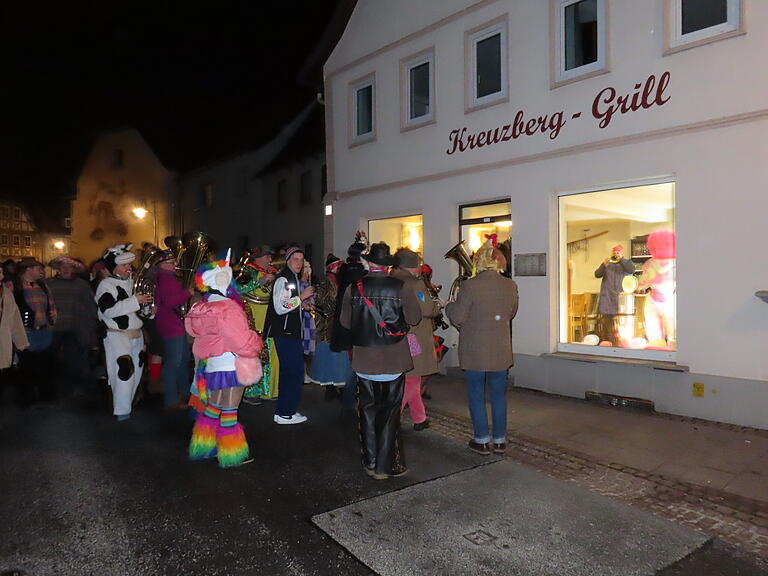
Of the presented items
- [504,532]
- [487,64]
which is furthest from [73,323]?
[487,64]

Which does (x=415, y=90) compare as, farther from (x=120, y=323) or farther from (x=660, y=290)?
(x=120, y=323)

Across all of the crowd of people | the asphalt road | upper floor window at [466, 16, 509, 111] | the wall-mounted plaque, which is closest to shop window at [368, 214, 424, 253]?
the wall-mounted plaque

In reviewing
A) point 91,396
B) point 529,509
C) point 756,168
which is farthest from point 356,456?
point 756,168

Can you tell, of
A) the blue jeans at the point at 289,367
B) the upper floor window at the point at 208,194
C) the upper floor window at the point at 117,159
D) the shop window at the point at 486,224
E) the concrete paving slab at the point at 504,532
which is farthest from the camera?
the upper floor window at the point at 117,159

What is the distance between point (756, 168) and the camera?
612cm

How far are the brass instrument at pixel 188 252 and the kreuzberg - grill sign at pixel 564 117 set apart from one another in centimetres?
441

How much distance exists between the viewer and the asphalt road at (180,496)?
3.37m

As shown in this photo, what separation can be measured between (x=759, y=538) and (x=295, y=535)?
3.00m

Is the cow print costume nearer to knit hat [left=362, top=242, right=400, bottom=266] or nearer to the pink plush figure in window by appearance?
knit hat [left=362, top=242, right=400, bottom=266]

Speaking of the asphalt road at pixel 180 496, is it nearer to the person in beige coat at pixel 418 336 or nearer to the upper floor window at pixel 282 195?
the person in beige coat at pixel 418 336

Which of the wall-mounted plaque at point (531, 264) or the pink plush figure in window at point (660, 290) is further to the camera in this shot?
the wall-mounted plaque at point (531, 264)

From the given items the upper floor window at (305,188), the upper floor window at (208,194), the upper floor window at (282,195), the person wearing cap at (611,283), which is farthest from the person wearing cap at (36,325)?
the upper floor window at (208,194)

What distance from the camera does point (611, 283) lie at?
834 cm

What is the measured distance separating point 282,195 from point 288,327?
2356cm
